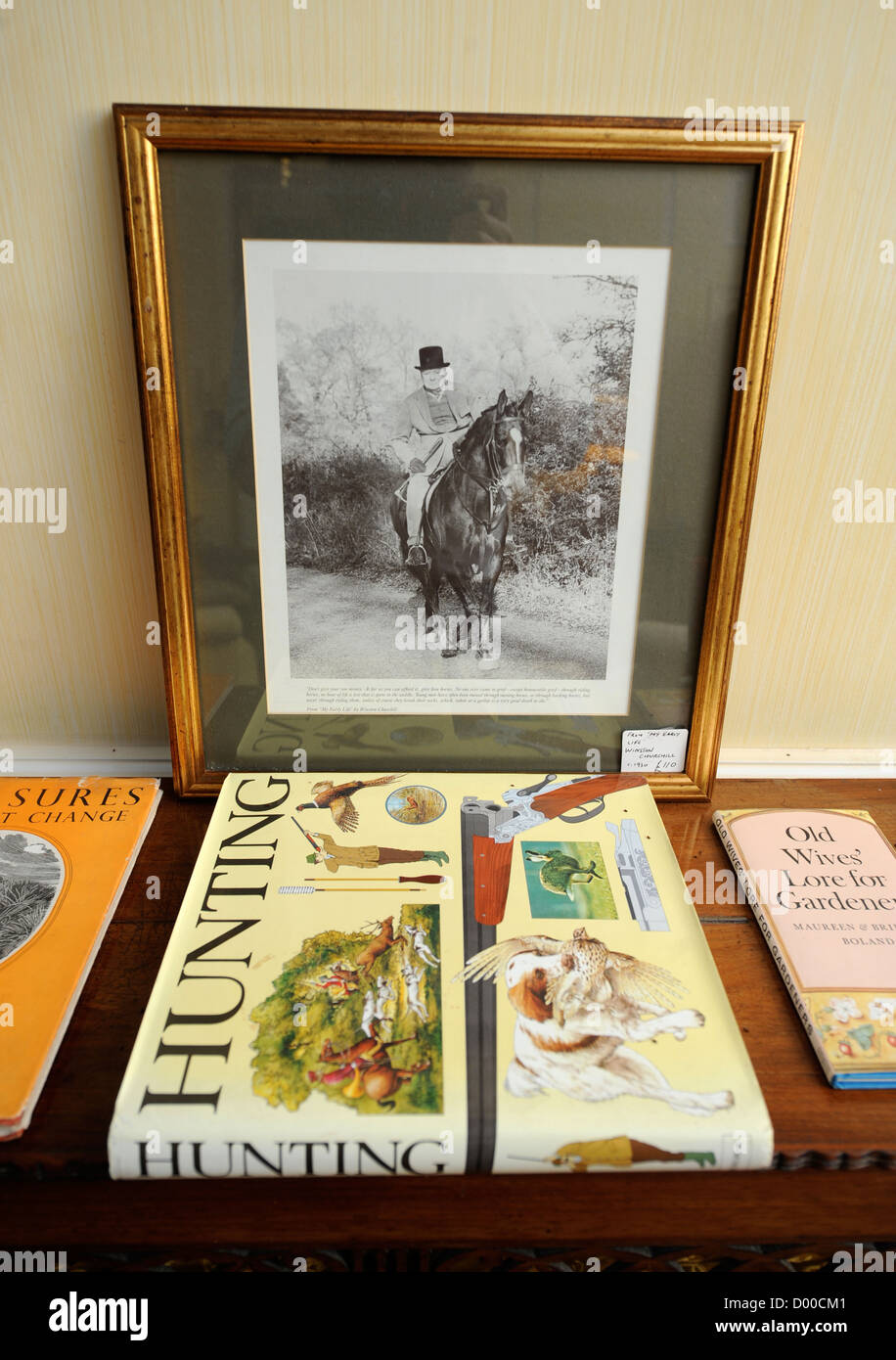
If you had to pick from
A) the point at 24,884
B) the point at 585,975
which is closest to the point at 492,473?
the point at 585,975

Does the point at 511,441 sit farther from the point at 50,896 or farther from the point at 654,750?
the point at 50,896

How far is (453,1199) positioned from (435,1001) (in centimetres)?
13

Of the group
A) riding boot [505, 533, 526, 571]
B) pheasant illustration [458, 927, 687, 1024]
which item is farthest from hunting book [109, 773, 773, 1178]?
riding boot [505, 533, 526, 571]

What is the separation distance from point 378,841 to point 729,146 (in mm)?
646

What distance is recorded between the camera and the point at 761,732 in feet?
3.32

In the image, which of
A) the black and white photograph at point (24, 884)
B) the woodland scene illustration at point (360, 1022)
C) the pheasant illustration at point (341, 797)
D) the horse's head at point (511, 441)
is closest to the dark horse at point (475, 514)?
the horse's head at point (511, 441)

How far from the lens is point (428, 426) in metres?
0.79

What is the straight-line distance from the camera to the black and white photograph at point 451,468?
0.75 metres

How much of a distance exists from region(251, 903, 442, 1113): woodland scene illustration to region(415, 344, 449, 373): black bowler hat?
46cm

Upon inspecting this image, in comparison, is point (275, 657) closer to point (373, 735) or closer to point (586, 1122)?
point (373, 735)

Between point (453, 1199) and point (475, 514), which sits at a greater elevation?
point (475, 514)

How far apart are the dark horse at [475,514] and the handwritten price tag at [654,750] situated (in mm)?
197

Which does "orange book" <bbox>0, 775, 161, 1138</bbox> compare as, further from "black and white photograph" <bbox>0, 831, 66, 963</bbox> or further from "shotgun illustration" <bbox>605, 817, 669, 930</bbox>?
"shotgun illustration" <bbox>605, 817, 669, 930</bbox>

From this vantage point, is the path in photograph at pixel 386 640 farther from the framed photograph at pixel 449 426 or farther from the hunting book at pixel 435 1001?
the hunting book at pixel 435 1001
